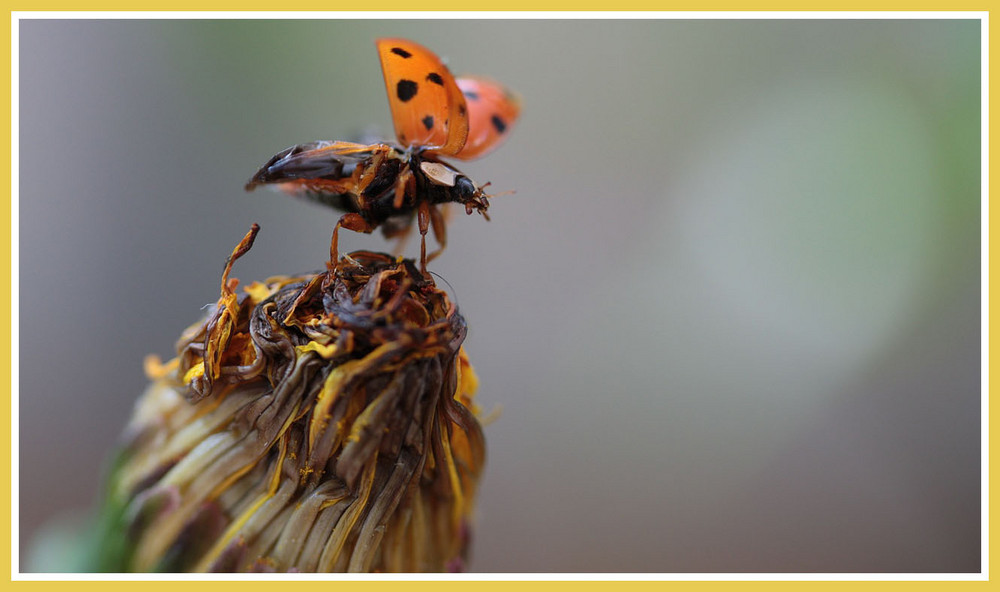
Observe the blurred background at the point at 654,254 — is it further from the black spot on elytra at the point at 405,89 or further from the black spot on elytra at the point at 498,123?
the black spot on elytra at the point at 405,89

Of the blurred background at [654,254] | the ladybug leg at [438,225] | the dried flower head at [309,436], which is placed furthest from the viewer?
the blurred background at [654,254]

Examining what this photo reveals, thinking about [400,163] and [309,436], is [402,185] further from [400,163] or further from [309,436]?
[309,436]

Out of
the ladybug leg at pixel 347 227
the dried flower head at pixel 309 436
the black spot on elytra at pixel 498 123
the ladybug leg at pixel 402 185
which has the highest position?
the black spot on elytra at pixel 498 123

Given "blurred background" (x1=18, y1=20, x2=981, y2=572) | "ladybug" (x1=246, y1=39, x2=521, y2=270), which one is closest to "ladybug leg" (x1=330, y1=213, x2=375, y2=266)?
"ladybug" (x1=246, y1=39, x2=521, y2=270)

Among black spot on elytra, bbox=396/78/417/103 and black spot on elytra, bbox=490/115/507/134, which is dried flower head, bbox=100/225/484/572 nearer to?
black spot on elytra, bbox=396/78/417/103

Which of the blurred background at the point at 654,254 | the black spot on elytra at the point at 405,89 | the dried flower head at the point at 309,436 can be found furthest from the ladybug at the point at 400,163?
the blurred background at the point at 654,254

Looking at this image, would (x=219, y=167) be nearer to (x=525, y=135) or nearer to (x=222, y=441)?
(x=525, y=135)

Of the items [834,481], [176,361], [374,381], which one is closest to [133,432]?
[176,361]
